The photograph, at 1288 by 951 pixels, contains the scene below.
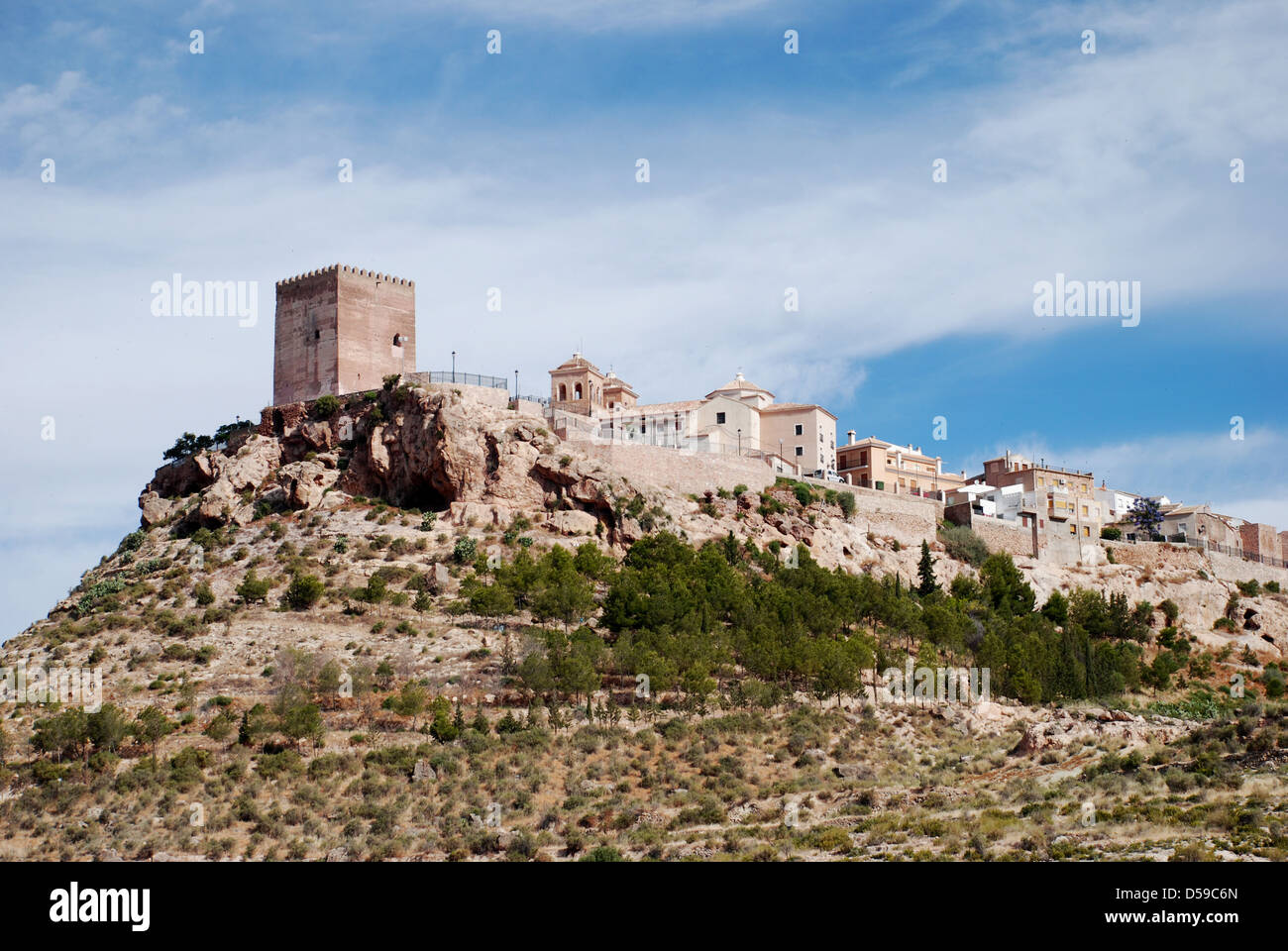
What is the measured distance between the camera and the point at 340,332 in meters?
52.4

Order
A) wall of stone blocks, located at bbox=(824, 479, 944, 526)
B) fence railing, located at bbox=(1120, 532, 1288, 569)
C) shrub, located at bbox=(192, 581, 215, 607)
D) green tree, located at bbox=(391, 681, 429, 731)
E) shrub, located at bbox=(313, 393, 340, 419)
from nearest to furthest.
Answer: green tree, located at bbox=(391, 681, 429, 731)
shrub, located at bbox=(192, 581, 215, 607)
shrub, located at bbox=(313, 393, 340, 419)
wall of stone blocks, located at bbox=(824, 479, 944, 526)
fence railing, located at bbox=(1120, 532, 1288, 569)

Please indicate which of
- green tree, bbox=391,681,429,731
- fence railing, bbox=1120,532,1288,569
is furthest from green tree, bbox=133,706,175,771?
fence railing, bbox=1120,532,1288,569

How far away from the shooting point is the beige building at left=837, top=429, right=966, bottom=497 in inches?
2707

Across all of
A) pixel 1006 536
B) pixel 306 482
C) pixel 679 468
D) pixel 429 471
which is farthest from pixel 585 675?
pixel 1006 536

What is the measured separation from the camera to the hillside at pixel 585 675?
91.2 feet

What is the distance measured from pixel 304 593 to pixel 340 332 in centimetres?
1480

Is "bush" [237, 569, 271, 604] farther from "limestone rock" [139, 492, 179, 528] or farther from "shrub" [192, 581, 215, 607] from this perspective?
"limestone rock" [139, 492, 179, 528]

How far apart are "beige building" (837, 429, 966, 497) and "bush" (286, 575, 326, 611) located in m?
33.2

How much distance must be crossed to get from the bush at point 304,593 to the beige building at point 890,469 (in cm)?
3321

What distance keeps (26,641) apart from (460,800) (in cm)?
1909

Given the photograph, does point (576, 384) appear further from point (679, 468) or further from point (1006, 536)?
point (1006, 536)
